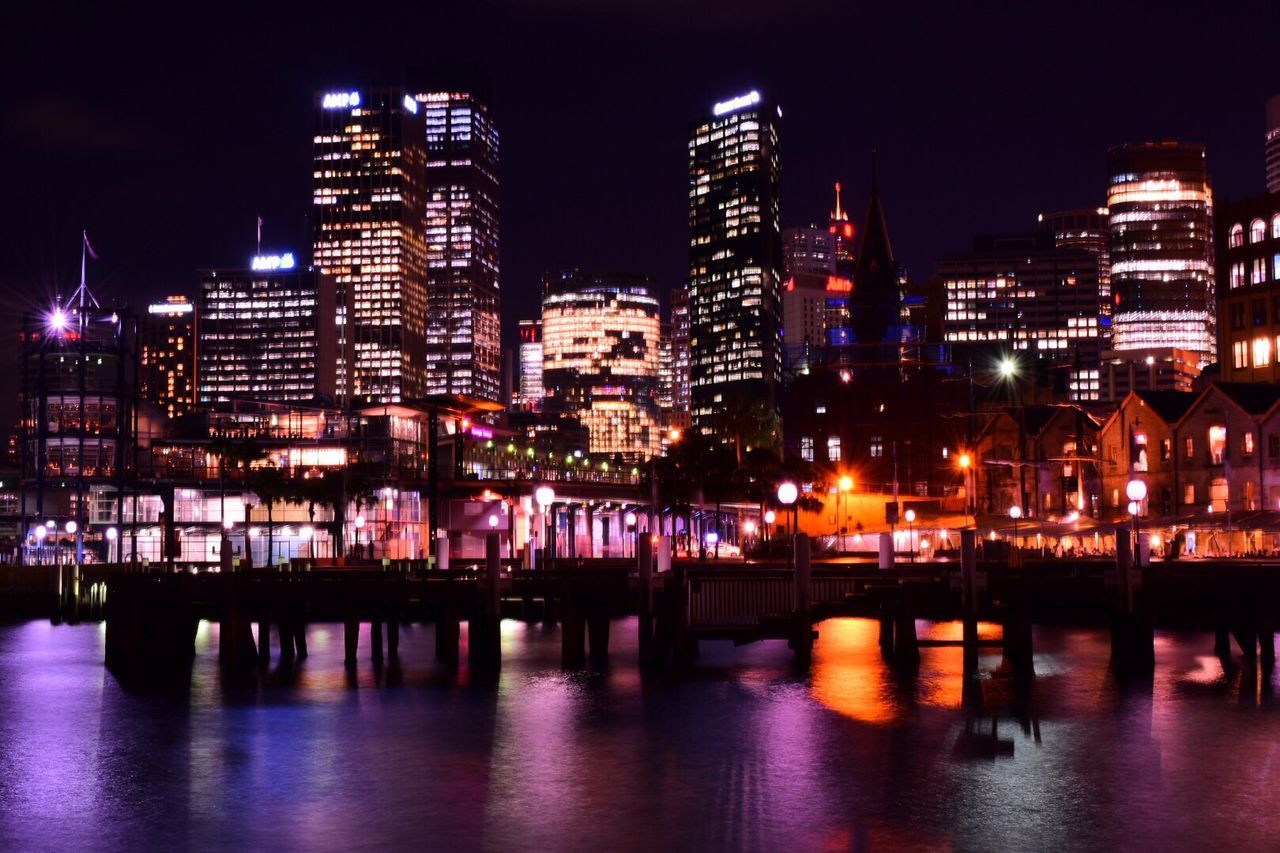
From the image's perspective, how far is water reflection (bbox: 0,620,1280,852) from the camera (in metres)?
31.3

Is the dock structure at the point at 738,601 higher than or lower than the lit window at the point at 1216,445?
lower

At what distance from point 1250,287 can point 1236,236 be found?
17.3 feet

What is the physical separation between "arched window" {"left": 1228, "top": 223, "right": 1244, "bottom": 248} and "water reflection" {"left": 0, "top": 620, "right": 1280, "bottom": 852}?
8822 centimetres

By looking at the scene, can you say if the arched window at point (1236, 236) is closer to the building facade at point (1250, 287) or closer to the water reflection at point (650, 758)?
the building facade at point (1250, 287)

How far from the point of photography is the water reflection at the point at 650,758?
31.3 metres

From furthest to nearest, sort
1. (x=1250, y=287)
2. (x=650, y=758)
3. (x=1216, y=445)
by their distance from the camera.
Result: (x=1250, y=287)
(x=1216, y=445)
(x=650, y=758)

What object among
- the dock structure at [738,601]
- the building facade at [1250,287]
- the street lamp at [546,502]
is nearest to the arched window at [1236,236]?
the building facade at [1250,287]

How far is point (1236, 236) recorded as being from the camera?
458 feet

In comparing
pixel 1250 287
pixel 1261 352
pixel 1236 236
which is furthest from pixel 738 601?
pixel 1236 236

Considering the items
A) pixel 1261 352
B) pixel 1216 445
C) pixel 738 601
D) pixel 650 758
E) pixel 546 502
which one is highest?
pixel 1261 352

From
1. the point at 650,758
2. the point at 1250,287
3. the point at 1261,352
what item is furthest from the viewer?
the point at 1250,287

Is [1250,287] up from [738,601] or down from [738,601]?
up

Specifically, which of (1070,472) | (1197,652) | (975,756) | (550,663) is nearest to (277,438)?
(1070,472)

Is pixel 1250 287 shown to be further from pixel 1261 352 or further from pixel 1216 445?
pixel 1216 445
